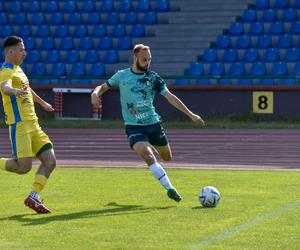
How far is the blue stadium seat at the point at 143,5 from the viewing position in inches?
1197

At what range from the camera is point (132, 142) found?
11688 mm

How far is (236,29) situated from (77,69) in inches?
204

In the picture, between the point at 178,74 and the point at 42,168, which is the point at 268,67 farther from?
the point at 42,168

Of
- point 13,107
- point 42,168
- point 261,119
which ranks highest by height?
point 13,107

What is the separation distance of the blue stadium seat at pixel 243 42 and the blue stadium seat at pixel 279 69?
1.49 meters

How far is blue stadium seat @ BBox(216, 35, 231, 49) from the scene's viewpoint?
92.0ft

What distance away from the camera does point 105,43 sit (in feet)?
97.3

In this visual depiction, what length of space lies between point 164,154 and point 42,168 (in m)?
1.94

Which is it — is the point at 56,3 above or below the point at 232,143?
above

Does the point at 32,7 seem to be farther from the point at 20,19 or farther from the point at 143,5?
the point at 143,5

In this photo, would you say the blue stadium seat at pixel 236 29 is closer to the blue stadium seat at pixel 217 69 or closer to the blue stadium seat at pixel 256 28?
the blue stadium seat at pixel 256 28

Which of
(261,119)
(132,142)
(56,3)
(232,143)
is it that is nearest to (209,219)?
(132,142)

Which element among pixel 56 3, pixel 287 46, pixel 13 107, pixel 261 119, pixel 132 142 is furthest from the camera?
pixel 56 3

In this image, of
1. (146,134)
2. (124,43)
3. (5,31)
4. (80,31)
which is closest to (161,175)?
(146,134)
